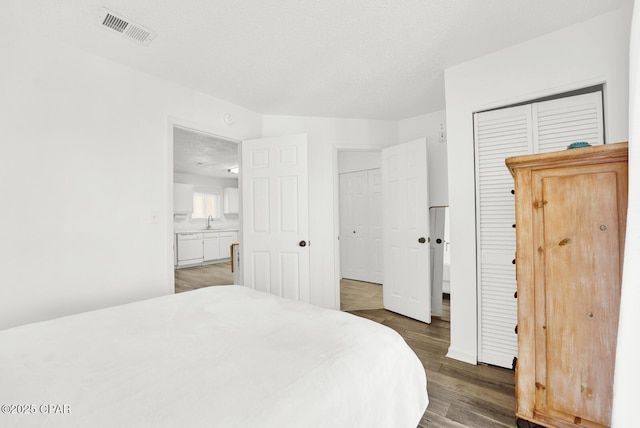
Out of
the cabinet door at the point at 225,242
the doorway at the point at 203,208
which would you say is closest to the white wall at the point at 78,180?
the doorway at the point at 203,208

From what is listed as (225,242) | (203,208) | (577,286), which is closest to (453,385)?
(577,286)

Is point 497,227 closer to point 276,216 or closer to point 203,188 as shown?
point 276,216

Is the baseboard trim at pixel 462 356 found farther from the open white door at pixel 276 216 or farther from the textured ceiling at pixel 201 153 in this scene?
the textured ceiling at pixel 201 153

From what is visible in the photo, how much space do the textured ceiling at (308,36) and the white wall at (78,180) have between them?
213 millimetres

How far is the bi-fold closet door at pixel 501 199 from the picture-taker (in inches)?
77.9

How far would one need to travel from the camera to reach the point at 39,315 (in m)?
1.82

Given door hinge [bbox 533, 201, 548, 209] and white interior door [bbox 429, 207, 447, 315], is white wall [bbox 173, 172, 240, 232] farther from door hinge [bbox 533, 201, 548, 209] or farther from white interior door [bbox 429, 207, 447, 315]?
door hinge [bbox 533, 201, 548, 209]

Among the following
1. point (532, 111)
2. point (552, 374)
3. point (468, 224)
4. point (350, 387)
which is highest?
point (532, 111)

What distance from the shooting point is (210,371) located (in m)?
0.89

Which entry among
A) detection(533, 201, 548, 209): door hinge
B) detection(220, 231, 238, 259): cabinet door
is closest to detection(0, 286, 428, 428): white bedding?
detection(533, 201, 548, 209): door hinge

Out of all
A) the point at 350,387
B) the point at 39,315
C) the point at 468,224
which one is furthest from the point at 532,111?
the point at 39,315

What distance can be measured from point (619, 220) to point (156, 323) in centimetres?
210

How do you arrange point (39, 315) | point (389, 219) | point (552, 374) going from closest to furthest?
point (552, 374)
point (39, 315)
point (389, 219)

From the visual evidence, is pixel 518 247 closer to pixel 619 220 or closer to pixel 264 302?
pixel 619 220
